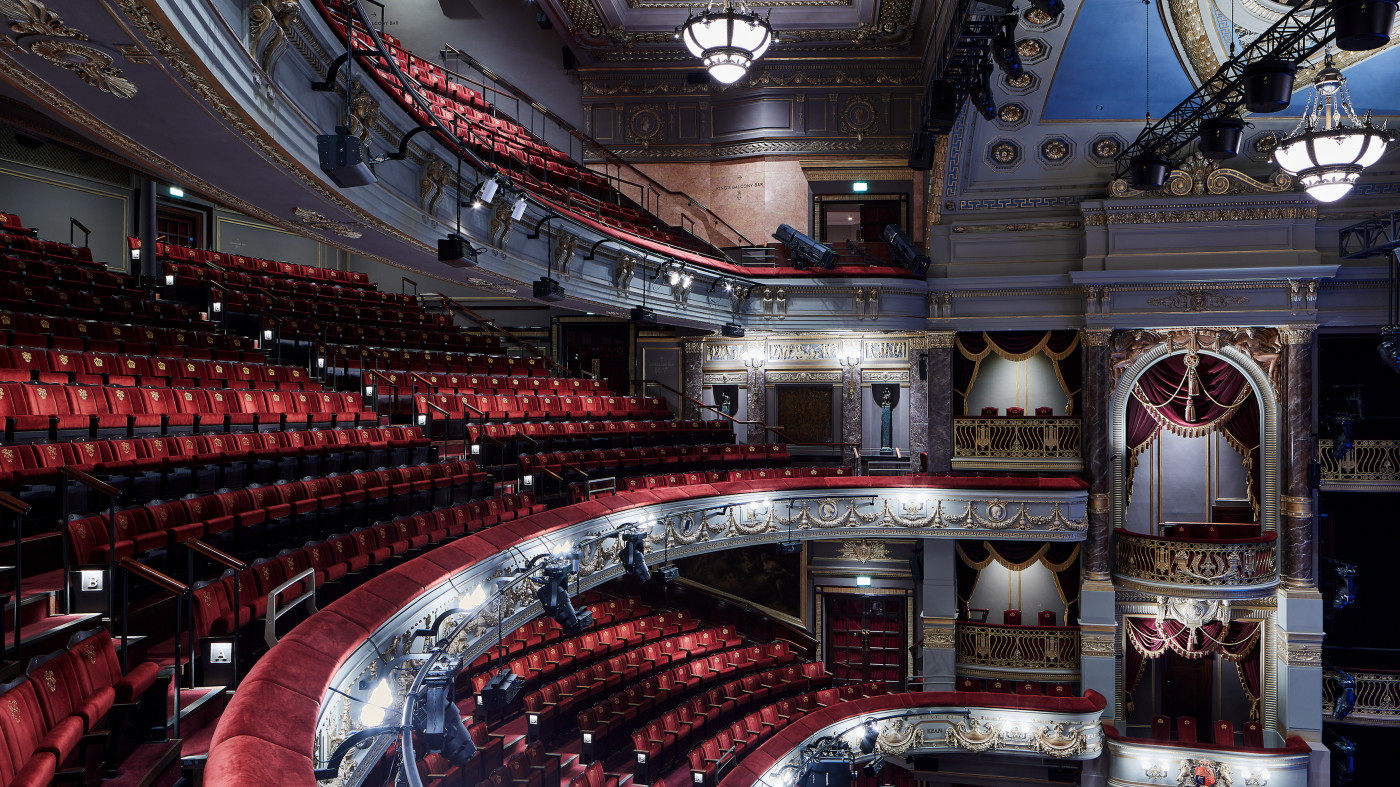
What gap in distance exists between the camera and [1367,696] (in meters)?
9.77

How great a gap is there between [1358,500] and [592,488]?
9529 millimetres

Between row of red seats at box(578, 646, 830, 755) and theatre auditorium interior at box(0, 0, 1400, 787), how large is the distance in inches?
2.1

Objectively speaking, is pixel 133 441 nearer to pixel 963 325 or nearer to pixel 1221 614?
pixel 963 325

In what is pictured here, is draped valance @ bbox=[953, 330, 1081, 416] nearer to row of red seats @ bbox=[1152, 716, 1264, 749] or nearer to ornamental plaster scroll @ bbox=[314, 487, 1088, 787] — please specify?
ornamental plaster scroll @ bbox=[314, 487, 1088, 787]

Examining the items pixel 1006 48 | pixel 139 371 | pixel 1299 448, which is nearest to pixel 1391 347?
pixel 1299 448

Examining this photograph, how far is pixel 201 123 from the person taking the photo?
Answer: 11.1ft

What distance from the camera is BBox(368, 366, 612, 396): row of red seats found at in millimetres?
7474

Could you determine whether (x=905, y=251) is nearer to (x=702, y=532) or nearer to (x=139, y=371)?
(x=702, y=532)

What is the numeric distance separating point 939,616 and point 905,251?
4662mm

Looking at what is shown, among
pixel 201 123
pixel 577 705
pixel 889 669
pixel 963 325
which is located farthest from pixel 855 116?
pixel 201 123

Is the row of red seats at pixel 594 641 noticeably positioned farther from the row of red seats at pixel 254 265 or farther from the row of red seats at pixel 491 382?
the row of red seats at pixel 254 265

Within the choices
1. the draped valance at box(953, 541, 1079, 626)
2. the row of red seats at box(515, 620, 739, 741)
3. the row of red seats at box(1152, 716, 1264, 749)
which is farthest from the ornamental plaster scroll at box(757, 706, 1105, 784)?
the row of red seats at box(515, 620, 739, 741)

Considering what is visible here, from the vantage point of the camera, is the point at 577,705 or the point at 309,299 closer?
the point at 577,705

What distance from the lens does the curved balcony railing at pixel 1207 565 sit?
30.9 ft
